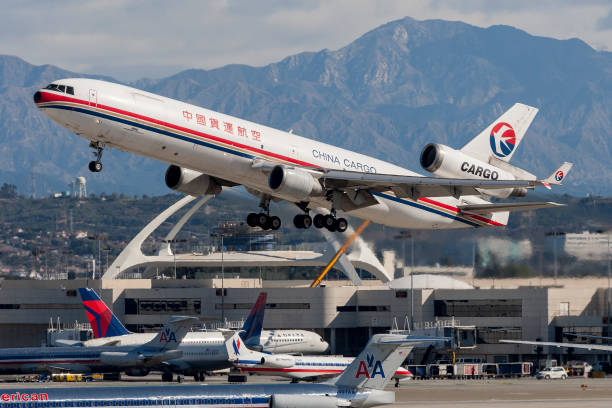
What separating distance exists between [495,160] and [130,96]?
81.7 ft

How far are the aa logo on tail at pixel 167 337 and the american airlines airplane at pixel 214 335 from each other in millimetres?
2924

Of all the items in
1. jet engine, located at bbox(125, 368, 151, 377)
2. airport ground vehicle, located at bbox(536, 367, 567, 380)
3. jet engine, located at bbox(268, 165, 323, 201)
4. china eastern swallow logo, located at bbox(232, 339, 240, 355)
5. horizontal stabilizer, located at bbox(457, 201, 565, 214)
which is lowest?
airport ground vehicle, located at bbox(536, 367, 567, 380)

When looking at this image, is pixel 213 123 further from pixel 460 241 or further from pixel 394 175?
Result: pixel 460 241

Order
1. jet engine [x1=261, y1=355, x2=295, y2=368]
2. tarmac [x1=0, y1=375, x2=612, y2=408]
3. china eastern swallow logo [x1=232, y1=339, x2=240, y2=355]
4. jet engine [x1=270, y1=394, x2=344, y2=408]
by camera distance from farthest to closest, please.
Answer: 1. china eastern swallow logo [x1=232, y1=339, x2=240, y2=355]
2. jet engine [x1=261, y1=355, x2=295, y2=368]
3. tarmac [x1=0, y1=375, x2=612, y2=408]
4. jet engine [x1=270, y1=394, x2=344, y2=408]

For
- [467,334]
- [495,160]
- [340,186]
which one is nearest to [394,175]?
[340,186]

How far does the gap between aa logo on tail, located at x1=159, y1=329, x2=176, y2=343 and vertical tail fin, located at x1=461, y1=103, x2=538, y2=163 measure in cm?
3387

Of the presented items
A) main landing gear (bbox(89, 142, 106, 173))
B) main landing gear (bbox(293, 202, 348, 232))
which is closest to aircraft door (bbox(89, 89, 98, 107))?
main landing gear (bbox(89, 142, 106, 173))

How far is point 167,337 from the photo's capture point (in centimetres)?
8894

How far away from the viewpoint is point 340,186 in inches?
2314

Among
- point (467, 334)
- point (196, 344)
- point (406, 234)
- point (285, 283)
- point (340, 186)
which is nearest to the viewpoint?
point (340, 186)

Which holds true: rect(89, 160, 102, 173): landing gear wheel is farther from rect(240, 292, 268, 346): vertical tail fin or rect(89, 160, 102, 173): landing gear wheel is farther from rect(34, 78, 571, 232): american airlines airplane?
rect(240, 292, 268, 346): vertical tail fin

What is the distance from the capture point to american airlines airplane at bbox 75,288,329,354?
95.3 m

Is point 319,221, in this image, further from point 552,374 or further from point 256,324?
point 552,374

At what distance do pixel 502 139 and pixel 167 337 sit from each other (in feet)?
119
